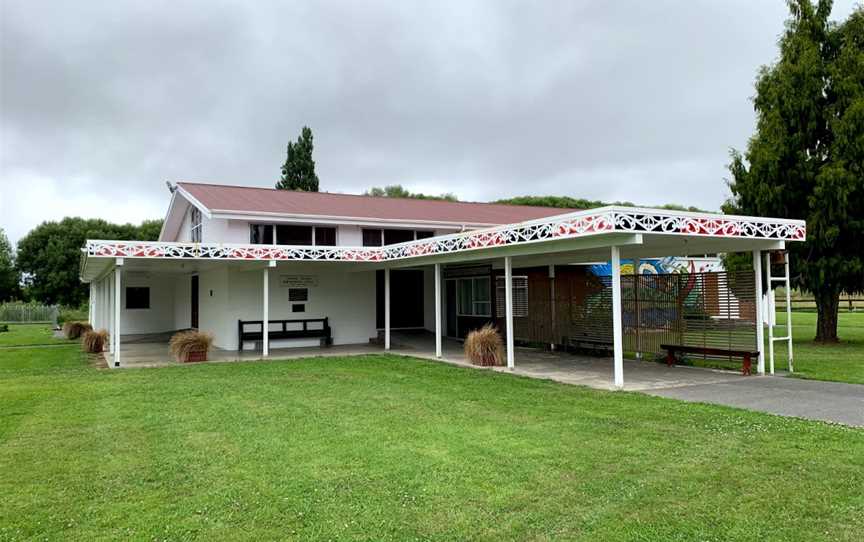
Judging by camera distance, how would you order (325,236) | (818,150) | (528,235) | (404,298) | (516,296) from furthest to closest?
(404,298) → (325,236) → (818,150) → (516,296) → (528,235)

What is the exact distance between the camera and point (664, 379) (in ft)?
35.3


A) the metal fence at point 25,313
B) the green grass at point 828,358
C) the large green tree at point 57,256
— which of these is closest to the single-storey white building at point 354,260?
the green grass at point 828,358

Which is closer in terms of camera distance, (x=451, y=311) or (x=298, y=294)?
(x=298, y=294)

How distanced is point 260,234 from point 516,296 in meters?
7.72

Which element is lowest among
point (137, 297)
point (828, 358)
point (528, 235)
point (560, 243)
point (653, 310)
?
point (828, 358)

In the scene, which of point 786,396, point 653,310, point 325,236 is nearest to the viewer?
point 786,396

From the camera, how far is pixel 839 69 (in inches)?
672

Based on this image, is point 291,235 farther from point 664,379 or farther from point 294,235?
point 664,379

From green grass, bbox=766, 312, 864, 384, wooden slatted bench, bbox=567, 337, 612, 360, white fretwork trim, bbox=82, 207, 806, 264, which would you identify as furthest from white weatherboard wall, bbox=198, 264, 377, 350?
green grass, bbox=766, 312, 864, 384

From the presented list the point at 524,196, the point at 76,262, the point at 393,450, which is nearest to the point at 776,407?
the point at 393,450

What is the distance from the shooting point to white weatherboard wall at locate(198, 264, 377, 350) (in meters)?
17.0

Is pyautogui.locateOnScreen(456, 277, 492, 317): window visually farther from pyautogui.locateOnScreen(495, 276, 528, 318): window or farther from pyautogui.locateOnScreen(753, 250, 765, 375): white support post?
pyautogui.locateOnScreen(753, 250, 765, 375): white support post

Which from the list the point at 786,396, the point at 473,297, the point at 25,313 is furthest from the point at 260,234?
the point at 25,313

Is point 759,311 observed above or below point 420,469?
above
